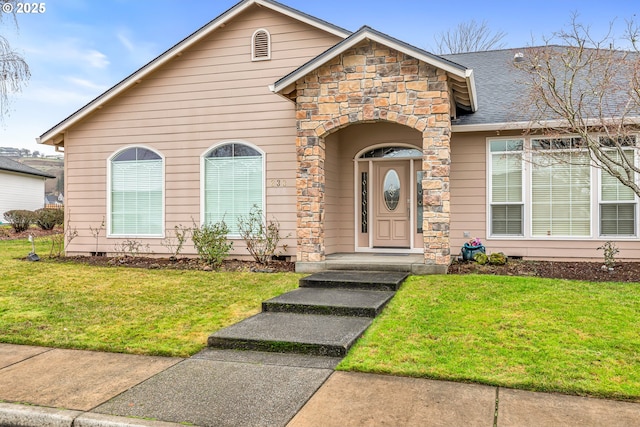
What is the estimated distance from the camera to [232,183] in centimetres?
1066

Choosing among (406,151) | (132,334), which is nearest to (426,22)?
(406,151)

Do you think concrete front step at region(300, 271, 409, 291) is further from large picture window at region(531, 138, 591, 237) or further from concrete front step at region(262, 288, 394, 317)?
large picture window at region(531, 138, 591, 237)

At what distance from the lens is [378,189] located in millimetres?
10625

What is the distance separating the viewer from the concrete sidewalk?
338cm

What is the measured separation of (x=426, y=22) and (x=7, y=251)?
59.3 feet

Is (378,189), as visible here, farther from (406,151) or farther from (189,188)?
(189,188)

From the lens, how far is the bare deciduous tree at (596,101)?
7.86 m

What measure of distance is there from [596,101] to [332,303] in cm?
715

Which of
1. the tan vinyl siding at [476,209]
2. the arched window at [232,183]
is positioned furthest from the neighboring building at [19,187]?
the tan vinyl siding at [476,209]

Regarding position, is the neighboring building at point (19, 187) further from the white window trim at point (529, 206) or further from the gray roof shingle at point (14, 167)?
the white window trim at point (529, 206)

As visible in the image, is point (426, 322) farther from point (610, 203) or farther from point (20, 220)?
point (20, 220)

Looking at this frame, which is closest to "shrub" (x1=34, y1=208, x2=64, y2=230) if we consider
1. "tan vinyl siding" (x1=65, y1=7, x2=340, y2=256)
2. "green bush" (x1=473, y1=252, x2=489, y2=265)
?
"tan vinyl siding" (x1=65, y1=7, x2=340, y2=256)

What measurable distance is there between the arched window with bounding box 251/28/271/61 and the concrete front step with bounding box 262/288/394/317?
5.85 meters

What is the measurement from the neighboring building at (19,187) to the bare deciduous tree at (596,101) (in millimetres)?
26285
